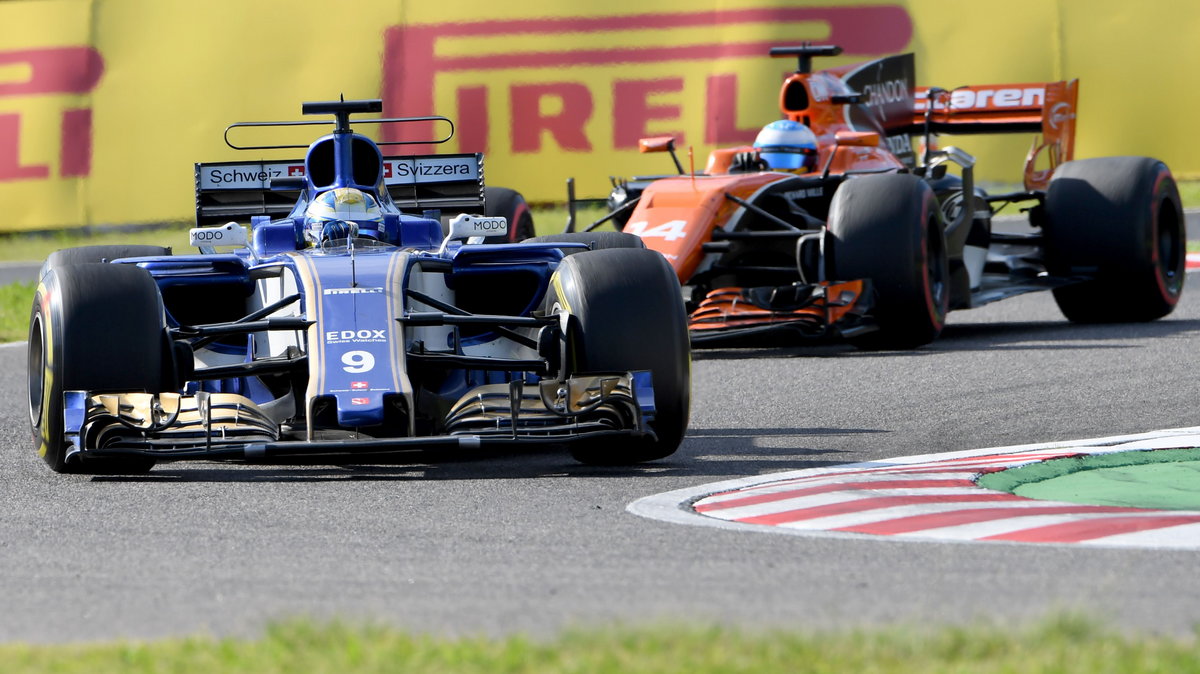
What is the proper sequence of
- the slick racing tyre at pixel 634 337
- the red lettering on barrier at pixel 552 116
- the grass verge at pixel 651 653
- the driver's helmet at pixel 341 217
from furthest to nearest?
the red lettering on barrier at pixel 552 116
the driver's helmet at pixel 341 217
the slick racing tyre at pixel 634 337
the grass verge at pixel 651 653

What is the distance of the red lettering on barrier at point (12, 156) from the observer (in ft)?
64.8

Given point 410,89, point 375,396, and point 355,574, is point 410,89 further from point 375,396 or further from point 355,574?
point 355,574

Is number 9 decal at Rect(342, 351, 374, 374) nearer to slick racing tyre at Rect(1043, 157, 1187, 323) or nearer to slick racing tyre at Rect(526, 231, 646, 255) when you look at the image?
slick racing tyre at Rect(526, 231, 646, 255)

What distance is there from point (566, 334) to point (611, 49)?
1232 centimetres

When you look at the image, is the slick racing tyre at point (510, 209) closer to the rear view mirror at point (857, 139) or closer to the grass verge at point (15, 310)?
the rear view mirror at point (857, 139)

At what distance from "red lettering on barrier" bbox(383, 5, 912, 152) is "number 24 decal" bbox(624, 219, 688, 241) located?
268 inches

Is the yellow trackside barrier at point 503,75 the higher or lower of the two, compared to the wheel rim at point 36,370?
higher

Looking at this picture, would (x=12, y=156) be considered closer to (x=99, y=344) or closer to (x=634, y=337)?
(x=99, y=344)

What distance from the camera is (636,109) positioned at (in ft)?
64.8

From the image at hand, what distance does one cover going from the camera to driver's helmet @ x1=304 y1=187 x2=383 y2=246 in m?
9.27

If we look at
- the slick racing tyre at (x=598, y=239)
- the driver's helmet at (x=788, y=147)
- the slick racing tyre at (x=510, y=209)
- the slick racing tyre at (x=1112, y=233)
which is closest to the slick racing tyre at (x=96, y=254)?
the slick racing tyre at (x=598, y=239)

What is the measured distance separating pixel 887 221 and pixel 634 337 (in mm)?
4818

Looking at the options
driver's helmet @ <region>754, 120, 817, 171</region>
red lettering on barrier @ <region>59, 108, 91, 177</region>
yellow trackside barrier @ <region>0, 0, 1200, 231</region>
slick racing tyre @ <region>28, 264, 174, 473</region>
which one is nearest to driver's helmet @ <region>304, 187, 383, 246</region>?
slick racing tyre @ <region>28, 264, 174, 473</region>

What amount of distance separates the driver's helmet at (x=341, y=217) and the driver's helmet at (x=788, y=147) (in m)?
5.15
